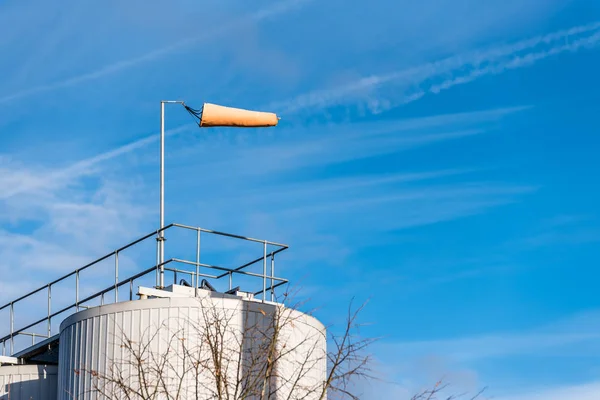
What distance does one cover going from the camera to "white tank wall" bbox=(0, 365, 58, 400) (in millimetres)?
25453

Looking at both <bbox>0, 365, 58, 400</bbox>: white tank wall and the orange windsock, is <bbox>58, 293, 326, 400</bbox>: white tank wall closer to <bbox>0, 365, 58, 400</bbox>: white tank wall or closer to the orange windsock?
<bbox>0, 365, 58, 400</bbox>: white tank wall

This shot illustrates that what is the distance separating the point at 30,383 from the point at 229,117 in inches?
A: 317

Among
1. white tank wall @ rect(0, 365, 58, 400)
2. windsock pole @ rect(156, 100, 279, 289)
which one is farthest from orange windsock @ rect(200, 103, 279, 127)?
white tank wall @ rect(0, 365, 58, 400)

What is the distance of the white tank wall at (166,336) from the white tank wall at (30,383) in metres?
1.76

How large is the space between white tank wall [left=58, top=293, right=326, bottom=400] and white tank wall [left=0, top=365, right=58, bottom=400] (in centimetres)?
176

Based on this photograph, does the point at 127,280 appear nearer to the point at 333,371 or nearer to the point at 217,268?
the point at 217,268

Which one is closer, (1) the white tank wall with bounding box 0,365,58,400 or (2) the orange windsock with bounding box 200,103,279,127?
(1) the white tank wall with bounding box 0,365,58,400

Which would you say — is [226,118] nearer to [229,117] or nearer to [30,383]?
[229,117]

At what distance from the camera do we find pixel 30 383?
25.6m

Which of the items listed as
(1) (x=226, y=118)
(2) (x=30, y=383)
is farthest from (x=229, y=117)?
(2) (x=30, y=383)

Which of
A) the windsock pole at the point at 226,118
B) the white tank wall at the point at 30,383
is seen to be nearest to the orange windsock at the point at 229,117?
the windsock pole at the point at 226,118

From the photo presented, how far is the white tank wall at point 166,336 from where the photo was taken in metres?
21.8

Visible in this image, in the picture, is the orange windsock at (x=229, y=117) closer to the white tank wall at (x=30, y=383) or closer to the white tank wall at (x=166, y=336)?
the white tank wall at (x=166, y=336)

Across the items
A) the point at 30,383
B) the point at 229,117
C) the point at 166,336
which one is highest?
the point at 229,117
